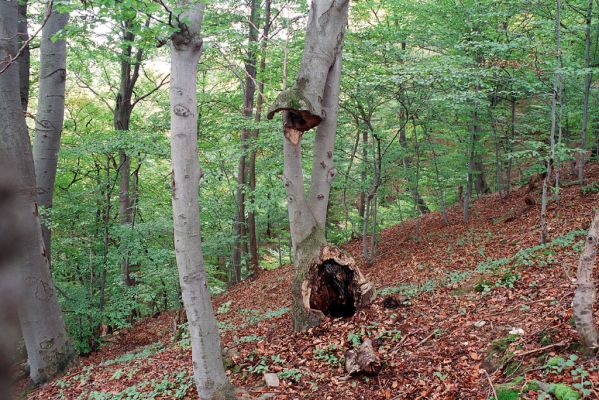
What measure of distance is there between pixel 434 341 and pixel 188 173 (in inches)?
127

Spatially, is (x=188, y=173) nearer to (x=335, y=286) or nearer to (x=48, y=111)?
(x=335, y=286)

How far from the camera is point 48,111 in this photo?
789 cm

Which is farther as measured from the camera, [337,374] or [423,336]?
[423,336]

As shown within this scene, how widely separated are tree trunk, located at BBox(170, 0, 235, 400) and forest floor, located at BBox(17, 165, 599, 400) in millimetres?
1158

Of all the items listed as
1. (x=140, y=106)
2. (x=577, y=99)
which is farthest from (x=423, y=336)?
(x=140, y=106)

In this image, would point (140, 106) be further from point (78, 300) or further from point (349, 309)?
point (349, 309)

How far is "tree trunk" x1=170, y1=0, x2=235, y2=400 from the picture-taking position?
391 cm

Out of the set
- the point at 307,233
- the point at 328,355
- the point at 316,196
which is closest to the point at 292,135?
the point at 316,196

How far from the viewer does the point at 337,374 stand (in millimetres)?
4566

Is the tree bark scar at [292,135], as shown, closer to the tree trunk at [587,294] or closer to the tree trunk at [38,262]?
the tree trunk at [587,294]

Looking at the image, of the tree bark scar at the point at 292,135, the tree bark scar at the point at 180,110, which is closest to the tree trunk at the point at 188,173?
the tree bark scar at the point at 180,110

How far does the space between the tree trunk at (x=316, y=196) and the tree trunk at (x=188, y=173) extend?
5.87 ft

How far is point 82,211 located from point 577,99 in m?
12.7

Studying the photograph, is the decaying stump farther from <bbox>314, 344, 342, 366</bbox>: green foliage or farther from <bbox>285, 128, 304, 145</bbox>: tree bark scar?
<bbox>285, 128, 304, 145</bbox>: tree bark scar
